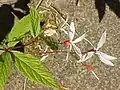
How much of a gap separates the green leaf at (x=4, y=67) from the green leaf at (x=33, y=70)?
0.09 ft

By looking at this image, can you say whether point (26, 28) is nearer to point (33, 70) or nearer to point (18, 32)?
point (18, 32)

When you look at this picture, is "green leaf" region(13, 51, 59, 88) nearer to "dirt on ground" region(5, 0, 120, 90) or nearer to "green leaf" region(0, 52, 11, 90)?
"green leaf" region(0, 52, 11, 90)

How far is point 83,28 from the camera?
164cm

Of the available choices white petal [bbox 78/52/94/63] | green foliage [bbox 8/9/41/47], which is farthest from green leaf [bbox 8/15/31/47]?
white petal [bbox 78/52/94/63]

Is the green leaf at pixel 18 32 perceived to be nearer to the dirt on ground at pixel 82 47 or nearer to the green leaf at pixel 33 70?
the green leaf at pixel 33 70

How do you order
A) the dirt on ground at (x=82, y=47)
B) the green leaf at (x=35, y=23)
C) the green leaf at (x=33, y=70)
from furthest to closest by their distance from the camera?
the dirt on ground at (x=82, y=47) → the green leaf at (x=35, y=23) → the green leaf at (x=33, y=70)

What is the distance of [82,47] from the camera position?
63.2 inches

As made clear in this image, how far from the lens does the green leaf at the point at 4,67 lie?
34.8 inches

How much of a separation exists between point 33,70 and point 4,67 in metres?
0.08

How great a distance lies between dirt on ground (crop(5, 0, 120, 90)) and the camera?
1.54m

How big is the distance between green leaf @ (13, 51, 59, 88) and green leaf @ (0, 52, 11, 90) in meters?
0.03

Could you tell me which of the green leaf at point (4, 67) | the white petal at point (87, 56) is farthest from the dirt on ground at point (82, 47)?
the green leaf at point (4, 67)

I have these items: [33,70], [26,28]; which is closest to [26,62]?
[33,70]

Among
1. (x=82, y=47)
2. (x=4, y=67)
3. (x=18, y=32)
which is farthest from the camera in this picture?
(x=82, y=47)
